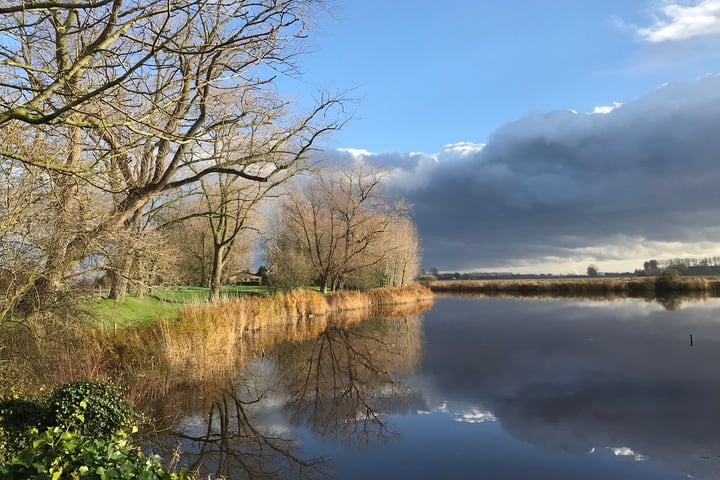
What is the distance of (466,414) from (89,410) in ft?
20.3

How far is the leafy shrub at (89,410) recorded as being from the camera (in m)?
5.61

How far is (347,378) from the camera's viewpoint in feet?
40.9

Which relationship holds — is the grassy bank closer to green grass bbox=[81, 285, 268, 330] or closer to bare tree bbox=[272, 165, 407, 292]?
bare tree bbox=[272, 165, 407, 292]

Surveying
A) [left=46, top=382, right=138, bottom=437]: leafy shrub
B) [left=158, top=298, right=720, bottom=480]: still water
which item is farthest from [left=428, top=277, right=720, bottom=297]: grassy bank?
[left=46, top=382, right=138, bottom=437]: leafy shrub

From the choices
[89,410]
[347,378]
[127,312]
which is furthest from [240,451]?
[127,312]

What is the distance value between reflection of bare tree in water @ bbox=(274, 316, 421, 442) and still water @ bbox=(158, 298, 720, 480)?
0.15ft

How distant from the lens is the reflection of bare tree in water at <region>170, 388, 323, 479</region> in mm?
6422

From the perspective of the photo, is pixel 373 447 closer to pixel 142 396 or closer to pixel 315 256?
pixel 142 396

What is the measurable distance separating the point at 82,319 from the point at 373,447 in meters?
5.54

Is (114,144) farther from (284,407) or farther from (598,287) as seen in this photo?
(598,287)

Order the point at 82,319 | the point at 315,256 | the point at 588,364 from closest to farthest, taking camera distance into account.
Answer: the point at 82,319 < the point at 588,364 < the point at 315,256

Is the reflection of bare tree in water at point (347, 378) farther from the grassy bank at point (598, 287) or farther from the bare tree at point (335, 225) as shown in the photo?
the grassy bank at point (598, 287)

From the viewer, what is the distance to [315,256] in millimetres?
37281

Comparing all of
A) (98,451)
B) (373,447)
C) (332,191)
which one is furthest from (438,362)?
(332,191)
